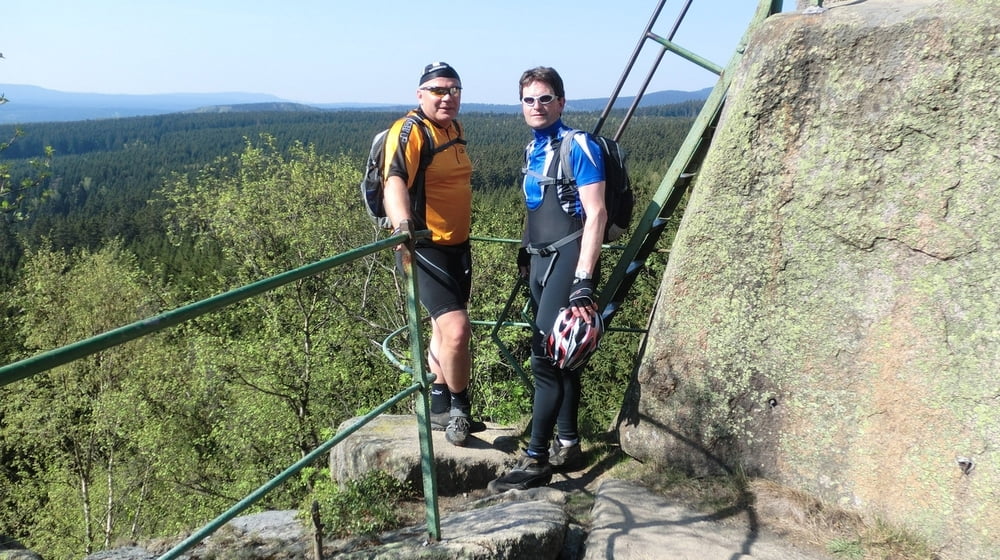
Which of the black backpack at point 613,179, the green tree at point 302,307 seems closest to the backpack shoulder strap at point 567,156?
the black backpack at point 613,179

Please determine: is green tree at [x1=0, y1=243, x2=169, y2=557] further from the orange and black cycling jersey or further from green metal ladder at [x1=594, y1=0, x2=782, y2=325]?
green metal ladder at [x1=594, y1=0, x2=782, y2=325]

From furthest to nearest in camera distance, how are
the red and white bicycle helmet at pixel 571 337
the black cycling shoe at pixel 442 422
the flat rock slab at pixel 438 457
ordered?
the black cycling shoe at pixel 442 422
the flat rock slab at pixel 438 457
the red and white bicycle helmet at pixel 571 337

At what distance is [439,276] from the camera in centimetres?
366

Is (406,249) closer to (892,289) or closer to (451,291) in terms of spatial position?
(451,291)

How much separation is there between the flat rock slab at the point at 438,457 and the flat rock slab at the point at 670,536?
97 centimetres

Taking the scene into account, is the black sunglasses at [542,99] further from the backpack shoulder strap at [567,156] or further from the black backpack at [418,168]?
the black backpack at [418,168]

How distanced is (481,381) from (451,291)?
14.4m

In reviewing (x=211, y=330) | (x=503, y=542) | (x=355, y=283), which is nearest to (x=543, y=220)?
(x=503, y=542)

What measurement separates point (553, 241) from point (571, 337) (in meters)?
0.58

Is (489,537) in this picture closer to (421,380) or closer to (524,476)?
(421,380)

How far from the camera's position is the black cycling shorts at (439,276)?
3.64 m

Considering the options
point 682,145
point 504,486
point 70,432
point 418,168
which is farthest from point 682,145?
point 70,432

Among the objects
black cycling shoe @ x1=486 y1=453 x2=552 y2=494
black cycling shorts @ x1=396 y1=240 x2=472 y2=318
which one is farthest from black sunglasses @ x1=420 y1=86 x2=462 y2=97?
black cycling shoe @ x1=486 y1=453 x2=552 y2=494

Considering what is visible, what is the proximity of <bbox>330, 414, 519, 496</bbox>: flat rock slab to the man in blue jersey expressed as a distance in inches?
12.0
